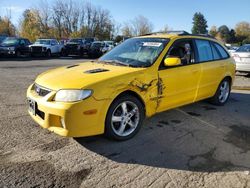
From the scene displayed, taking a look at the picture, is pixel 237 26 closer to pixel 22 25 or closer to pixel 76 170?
pixel 22 25

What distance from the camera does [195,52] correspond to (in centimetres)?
567

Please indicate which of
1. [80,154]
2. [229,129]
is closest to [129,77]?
[80,154]

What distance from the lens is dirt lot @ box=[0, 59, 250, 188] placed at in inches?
129

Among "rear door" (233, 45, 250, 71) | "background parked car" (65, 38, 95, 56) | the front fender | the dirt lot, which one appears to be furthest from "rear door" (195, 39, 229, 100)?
"background parked car" (65, 38, 95, 56)

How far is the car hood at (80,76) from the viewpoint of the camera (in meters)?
3.96

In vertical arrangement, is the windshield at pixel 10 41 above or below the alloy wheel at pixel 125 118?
above

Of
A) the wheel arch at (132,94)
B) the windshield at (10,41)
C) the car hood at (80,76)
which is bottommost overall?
the wheel arch at (132,94)

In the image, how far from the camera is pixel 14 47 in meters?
22.3

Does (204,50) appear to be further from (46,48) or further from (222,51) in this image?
(46,48)

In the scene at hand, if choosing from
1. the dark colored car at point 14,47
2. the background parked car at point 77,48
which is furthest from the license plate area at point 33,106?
the background parked car at point 77,48

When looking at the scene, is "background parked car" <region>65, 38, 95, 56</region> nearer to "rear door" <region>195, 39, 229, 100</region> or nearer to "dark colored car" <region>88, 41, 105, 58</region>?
"dark colored car" <region>88, 41, 105, 58</region>

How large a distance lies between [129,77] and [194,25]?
338 feet

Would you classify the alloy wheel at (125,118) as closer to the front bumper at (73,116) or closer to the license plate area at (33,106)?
the front bumper at (73,116)

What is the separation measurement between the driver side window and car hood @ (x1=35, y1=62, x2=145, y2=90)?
3.41 ft
